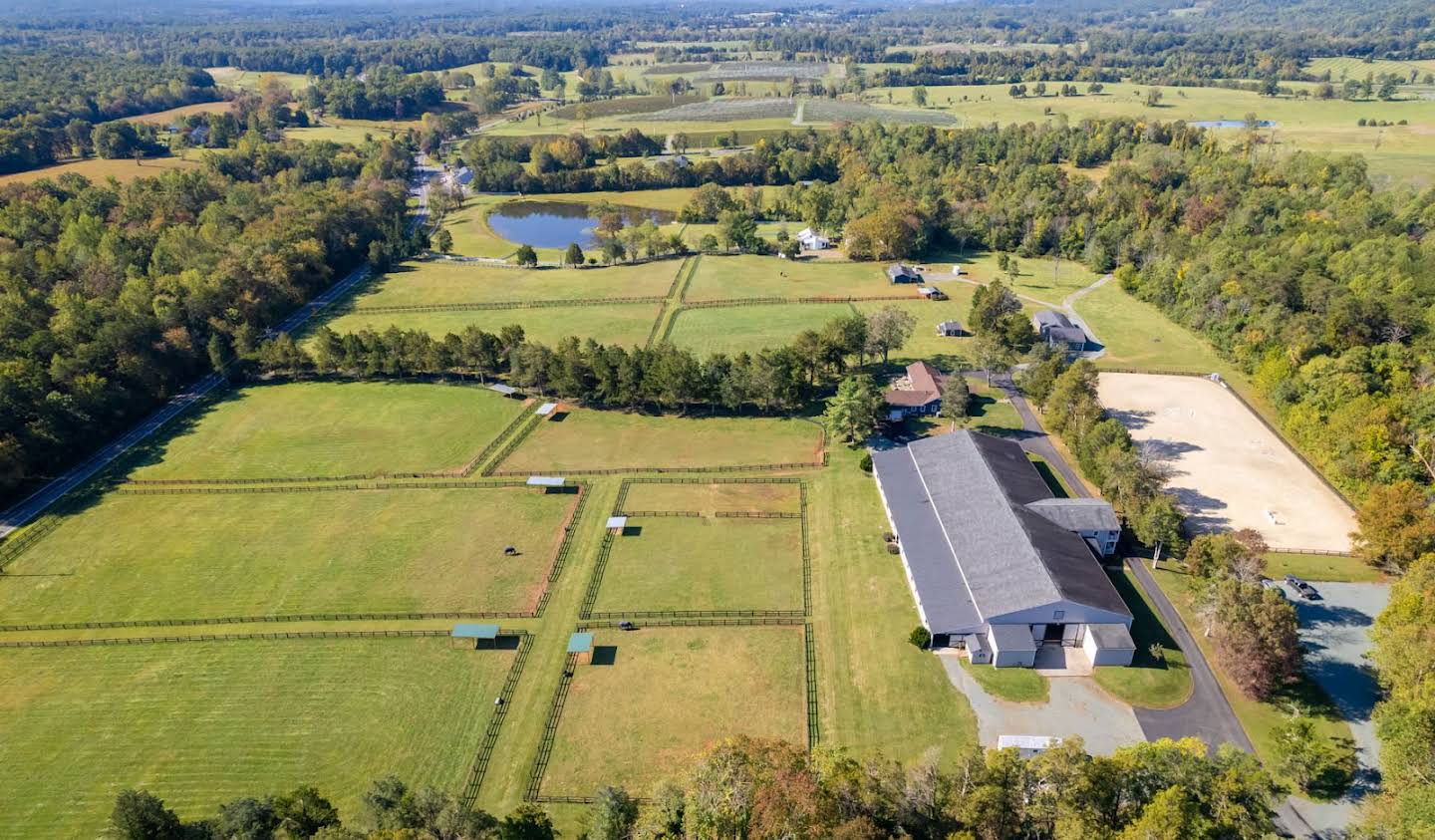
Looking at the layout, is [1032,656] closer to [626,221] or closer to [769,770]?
[769,770]

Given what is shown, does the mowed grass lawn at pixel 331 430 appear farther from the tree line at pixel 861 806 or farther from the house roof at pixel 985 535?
the house roof at pixel 985 535

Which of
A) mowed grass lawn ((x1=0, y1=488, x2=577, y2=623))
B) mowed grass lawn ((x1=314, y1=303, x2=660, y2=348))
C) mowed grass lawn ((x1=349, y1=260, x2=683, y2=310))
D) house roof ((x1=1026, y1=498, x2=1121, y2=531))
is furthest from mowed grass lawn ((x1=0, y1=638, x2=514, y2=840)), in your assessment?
mowed grass lawn ((x1=349, y1=260, x2=683, y2=310))

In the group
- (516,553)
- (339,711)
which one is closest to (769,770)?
(339,711)

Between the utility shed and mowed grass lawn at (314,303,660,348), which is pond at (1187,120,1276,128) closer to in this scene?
mowed grass lawn at (314,303,660,348)

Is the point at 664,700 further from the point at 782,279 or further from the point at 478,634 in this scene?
the point at 782,279

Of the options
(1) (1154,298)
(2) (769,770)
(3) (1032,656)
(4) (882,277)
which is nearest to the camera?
(2) (769,770)

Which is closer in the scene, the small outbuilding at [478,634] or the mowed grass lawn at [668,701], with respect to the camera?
the mowed grass lawn at [668,701]

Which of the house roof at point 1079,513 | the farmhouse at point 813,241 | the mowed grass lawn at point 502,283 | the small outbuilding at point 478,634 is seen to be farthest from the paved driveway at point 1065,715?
the farmhouse at point 813,241
